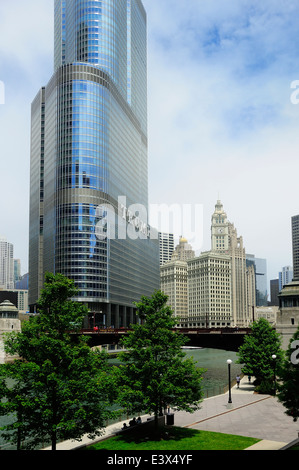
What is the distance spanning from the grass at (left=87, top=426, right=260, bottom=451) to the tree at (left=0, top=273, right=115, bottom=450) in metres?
4.26

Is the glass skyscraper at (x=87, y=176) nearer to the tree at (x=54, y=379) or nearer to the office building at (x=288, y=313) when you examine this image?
the office building at (x=288, y=313)

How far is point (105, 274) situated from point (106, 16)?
98069mm

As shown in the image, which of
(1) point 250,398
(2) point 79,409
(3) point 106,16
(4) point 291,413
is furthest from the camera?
(3) point 106,16

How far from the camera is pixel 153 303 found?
4247cm

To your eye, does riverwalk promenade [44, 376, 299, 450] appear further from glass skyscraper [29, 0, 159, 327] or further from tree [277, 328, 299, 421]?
glass skyscraper [29, 0, 159, 327]

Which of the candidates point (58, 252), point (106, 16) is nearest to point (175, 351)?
point (58, 252)

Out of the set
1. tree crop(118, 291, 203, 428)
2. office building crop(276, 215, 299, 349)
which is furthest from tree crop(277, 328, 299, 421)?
office building crop(276, 215, 299, 349)

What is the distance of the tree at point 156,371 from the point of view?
126 feet

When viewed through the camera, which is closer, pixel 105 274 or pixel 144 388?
pixel 144 388

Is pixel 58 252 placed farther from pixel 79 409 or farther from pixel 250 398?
pixel 79 409

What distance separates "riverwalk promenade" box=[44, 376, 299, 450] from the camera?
3812 cm

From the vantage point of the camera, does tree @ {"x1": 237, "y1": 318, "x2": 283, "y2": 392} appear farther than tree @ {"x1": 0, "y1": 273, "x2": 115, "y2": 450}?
Yes

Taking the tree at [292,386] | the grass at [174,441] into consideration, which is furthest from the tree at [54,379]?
the tree at [292,386]

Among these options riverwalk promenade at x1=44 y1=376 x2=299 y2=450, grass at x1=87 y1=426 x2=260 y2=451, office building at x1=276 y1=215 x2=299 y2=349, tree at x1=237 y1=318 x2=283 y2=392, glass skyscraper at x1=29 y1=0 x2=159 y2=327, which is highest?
glass skyscraper at x1=29 y1=0 x2=159 y2=327
